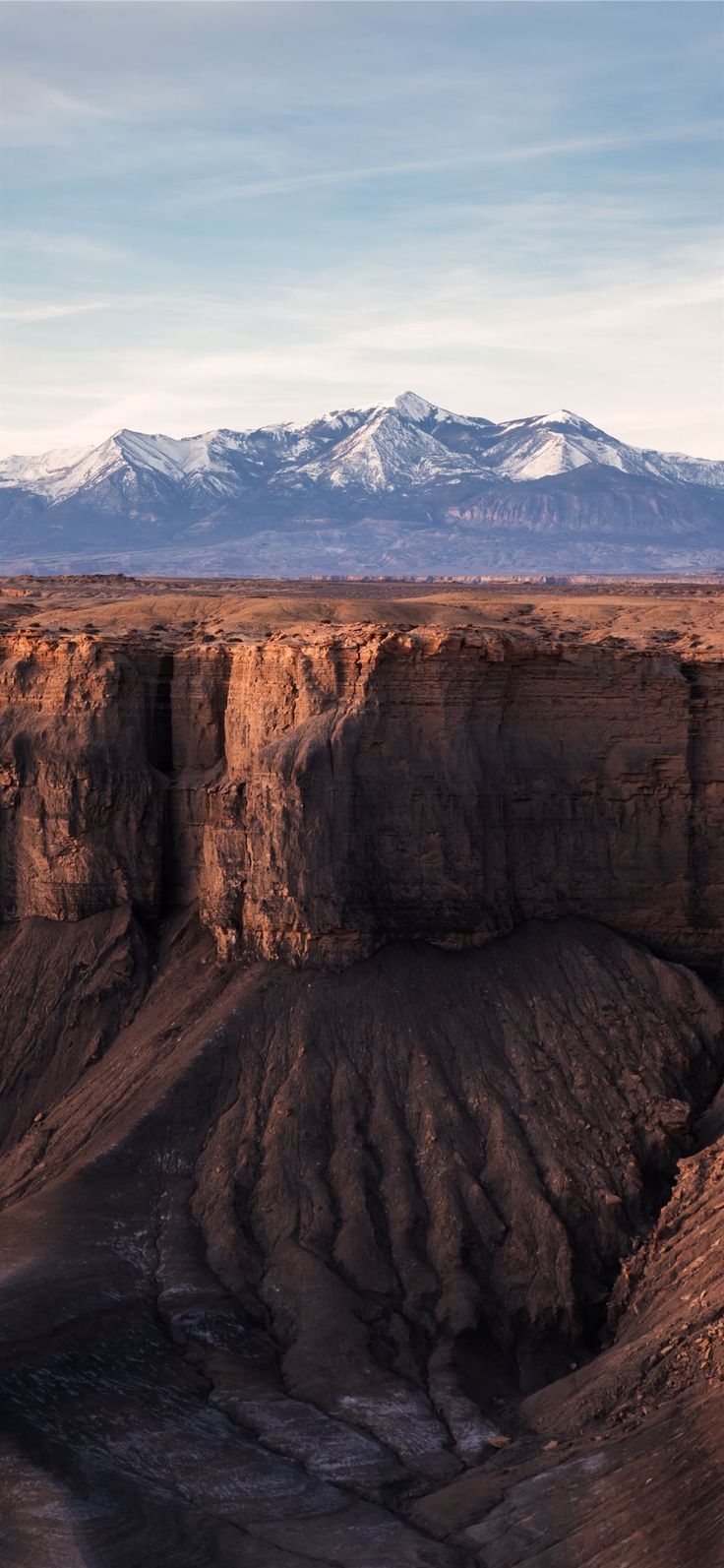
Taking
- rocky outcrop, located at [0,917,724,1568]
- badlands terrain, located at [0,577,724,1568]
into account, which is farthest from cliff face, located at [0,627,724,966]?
rocky outcrop, located at [0,917,724,1568]

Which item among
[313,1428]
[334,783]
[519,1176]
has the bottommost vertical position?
[313,1428]

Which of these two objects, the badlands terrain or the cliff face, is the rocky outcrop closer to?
the badlands terrain

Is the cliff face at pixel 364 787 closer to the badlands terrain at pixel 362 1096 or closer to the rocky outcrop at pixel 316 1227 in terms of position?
the badlands terrain at pixel 362 1096

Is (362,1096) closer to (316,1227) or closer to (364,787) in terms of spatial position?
(316,1227)

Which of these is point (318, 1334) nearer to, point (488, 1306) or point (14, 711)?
point (488, 1306)

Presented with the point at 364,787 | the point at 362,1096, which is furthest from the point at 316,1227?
the point at 364,787

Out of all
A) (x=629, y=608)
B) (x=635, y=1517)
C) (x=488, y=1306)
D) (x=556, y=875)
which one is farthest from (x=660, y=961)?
(x=629, y=608)
